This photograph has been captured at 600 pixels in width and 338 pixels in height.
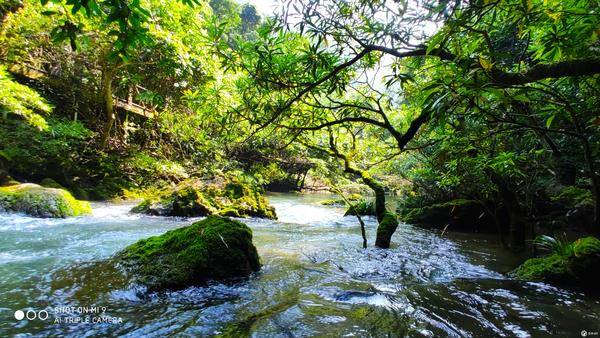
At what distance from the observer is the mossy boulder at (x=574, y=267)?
469 cm

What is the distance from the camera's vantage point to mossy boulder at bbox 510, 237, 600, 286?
185 inches

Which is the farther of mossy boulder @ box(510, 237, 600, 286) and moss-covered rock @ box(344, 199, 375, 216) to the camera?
moss-covered rock @ box(344, 199, 375, 216)

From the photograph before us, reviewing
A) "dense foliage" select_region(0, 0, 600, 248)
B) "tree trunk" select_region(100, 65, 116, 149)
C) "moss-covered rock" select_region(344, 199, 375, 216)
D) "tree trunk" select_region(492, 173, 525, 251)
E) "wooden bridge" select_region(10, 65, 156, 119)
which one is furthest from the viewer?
"moss-covered rock" select_region(344, 199, 375, 216)

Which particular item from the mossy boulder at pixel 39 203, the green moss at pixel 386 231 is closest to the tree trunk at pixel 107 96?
the mossy boulder at pixel 39 203

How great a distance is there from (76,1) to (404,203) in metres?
14.1

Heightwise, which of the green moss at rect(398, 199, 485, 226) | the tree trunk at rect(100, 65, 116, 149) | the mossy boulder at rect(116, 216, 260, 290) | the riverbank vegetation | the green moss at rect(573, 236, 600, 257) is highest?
the tree trunk at rect(100, 65, 116, 149)

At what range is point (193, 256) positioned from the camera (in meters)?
4.41

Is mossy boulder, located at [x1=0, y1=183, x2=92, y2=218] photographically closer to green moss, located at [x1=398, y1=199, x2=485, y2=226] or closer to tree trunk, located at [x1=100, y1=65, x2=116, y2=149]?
tree trunk, located at [x1=100, y1=65, x2=116, y2=149]

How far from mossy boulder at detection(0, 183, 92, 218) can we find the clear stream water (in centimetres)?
168

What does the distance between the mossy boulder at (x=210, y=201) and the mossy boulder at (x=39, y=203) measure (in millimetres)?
1640

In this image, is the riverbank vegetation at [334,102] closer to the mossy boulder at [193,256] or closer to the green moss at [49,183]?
the green moss at [49,183]

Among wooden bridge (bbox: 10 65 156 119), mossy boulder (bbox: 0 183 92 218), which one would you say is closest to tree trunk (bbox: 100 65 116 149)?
wooden bridge (bbox: 10 65 156 119)

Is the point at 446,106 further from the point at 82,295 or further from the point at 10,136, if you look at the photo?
the point at 10,136

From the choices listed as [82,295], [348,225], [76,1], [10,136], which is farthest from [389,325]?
[10,136]
